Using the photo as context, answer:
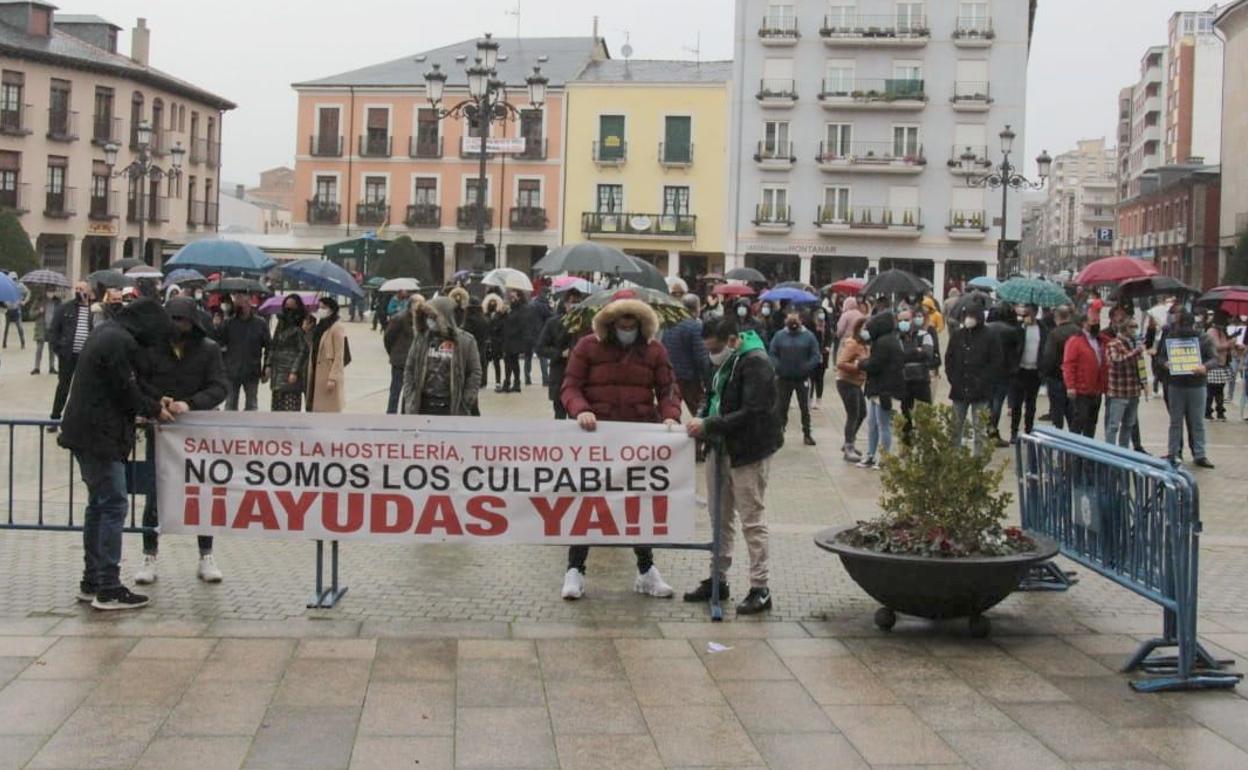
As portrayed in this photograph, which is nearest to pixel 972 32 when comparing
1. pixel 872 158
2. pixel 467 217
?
pixel 872 158

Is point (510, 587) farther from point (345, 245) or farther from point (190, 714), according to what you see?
point (345, 245)

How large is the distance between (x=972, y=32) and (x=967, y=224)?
297 inches

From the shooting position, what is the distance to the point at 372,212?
196ft

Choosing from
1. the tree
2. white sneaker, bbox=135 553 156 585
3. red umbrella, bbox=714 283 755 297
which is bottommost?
white sneaker, bbox=135 553 156 585

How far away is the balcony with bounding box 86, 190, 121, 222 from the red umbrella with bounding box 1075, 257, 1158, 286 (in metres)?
44.6

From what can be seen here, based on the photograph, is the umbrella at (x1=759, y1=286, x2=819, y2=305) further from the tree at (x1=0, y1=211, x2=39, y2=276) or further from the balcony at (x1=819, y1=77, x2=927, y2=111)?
the balcony at (x1=819, y1=77, x2=927, y2=111)

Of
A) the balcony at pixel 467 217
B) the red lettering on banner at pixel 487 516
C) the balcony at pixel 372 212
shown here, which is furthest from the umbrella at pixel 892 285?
the balcony at pixel 372 212

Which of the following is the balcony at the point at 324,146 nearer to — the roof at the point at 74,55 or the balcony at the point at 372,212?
the balcony at the point at 372,212

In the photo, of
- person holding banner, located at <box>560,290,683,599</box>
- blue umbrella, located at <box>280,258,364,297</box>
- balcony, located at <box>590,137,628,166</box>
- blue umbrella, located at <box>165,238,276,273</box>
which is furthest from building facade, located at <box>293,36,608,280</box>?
person holding banner, located at <box>560,290,683,599</box>

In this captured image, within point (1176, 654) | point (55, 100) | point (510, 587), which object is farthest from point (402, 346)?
point (55, 100)

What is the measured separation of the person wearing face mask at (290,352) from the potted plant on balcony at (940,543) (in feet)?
21.6

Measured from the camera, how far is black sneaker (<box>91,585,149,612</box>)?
7.27 meters

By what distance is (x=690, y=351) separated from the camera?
12.3m

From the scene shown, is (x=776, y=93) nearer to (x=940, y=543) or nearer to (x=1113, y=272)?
(x=1113, y=272)
